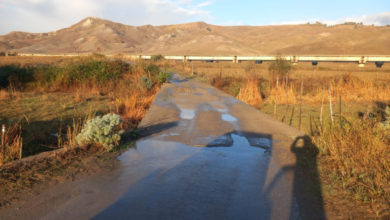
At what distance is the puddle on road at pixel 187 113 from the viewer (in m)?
9.22

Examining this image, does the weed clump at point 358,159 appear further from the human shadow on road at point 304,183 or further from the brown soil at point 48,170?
the brown soil at point 48,170

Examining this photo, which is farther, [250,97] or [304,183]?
[250,97]

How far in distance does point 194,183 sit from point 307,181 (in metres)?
1.78

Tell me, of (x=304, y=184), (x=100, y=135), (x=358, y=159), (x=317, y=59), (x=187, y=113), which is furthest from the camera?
(x=317, y=59)

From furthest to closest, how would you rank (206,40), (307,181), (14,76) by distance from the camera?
(206,40) < (14,76) < (307,181)

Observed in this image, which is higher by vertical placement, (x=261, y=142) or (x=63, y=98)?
(x=63, y=98)

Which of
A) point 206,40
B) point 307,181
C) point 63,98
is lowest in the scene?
point 307,181

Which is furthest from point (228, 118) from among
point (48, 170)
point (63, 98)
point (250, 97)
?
point (63, 98)

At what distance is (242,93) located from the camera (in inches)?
603

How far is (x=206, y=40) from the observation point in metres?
115

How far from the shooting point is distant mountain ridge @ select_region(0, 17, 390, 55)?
86038 millimetres

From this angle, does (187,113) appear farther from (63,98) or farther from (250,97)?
(63,98)

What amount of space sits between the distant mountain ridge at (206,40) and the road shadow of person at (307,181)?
186ft

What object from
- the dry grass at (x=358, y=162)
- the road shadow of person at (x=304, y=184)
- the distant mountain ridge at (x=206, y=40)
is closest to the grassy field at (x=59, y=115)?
the road shadow of person at (x=304, y=184)
